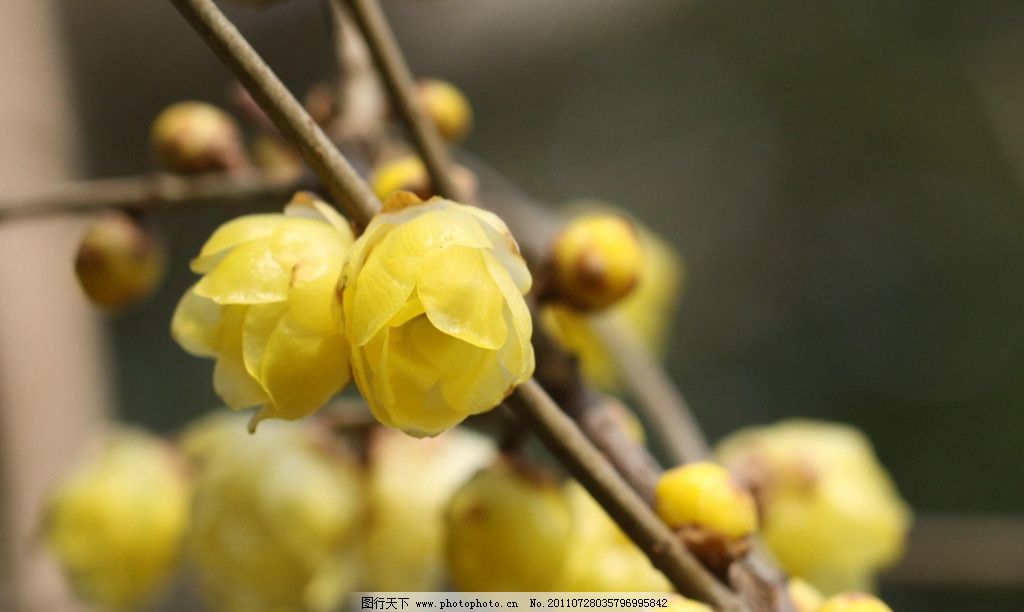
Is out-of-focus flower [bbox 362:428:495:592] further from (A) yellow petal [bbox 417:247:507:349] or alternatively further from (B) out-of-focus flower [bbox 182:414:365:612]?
(A) yellow petal [bbox 417:247:507:349]

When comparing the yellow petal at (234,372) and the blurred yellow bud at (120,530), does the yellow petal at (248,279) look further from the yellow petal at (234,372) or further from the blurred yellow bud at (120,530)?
the blurred yellow bud at (120,530)

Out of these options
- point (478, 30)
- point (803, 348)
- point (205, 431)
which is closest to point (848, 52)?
point (803, 348)

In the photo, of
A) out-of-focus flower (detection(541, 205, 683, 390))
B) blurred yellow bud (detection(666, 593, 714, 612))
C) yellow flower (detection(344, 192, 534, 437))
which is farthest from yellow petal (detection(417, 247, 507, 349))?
out-of-focus flower (detection(541, 205, 683, 390))

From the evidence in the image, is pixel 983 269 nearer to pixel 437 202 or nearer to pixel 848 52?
pixel 848 52

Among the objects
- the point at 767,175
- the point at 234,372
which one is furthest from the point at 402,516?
the point at 767,175

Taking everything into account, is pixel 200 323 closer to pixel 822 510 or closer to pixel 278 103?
pixel 278 103

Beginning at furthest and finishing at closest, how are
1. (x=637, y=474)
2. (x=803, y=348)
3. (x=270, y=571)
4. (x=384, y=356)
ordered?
1. (x=803, y=348)
2. (x=270, y=571)
3. (x=637, y=474)
4. (x=384, y=356)
